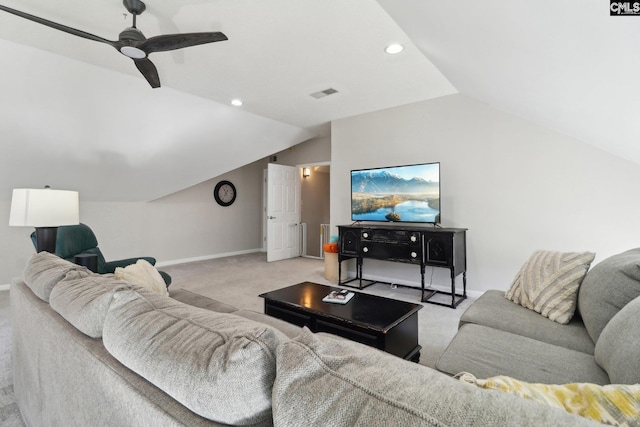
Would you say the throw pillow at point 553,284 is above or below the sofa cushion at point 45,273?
below

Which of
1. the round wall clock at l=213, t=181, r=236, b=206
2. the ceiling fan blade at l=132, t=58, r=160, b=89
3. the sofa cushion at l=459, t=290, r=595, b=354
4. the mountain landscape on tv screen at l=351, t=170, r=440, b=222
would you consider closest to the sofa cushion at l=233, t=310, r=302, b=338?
the sofa cushion at l=459, t=290, r=595, b=354

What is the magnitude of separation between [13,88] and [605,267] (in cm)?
477

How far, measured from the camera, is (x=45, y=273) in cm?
137

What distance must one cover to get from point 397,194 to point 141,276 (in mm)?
3112

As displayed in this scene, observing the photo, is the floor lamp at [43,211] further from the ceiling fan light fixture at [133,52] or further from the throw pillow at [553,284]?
the throw pillow at [553,284]

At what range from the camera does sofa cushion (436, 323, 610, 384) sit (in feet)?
3.77

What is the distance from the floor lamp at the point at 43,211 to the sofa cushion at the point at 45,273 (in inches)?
20.5

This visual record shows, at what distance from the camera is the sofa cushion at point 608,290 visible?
1364mm

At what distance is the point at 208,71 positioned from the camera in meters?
3.08

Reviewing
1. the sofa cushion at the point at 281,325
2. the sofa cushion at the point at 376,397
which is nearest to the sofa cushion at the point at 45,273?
the sofa cushion at the point at 281,325

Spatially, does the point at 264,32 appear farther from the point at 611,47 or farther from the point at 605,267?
the point at 605,267

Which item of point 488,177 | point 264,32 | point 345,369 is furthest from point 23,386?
point 488,177

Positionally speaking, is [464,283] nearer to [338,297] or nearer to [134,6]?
[338,297]

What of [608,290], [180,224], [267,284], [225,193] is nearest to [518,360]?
[608,290]
